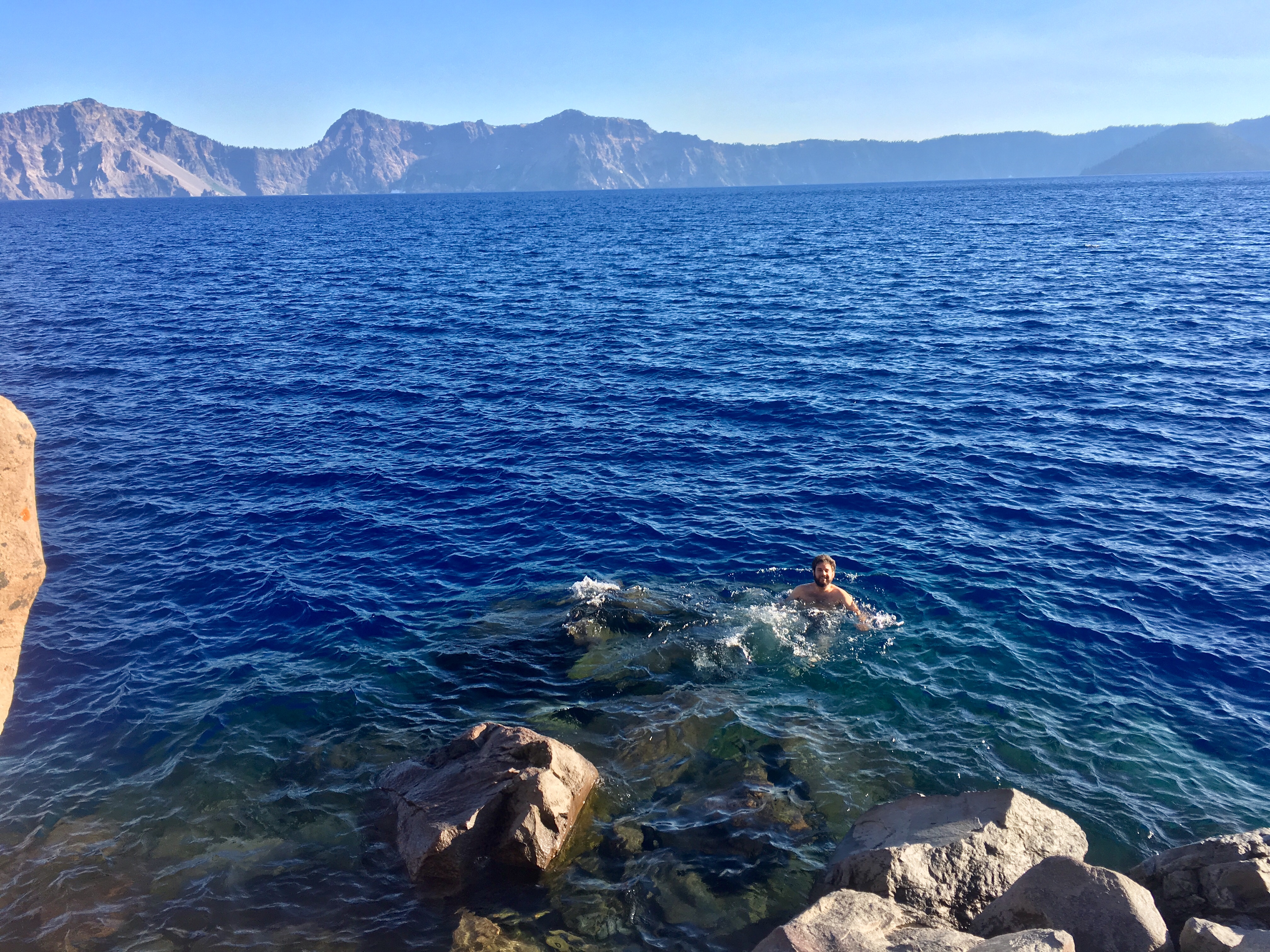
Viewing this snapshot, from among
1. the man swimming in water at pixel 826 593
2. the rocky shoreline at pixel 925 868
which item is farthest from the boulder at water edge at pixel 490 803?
the man swimming in water at pixel 826 593

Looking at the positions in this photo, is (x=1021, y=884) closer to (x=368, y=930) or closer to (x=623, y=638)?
(x=368, y=930)

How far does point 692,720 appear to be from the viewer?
54.3ft

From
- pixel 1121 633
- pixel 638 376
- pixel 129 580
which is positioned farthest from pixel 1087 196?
pixel 129 580

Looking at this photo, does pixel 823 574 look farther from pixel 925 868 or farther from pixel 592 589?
pixel 925 868

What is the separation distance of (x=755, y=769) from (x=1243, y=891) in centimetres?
755

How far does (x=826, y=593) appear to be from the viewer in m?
20.2

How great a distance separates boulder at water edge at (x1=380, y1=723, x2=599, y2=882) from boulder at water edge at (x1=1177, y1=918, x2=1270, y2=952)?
345 inches

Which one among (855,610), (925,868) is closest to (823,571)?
(855,610)

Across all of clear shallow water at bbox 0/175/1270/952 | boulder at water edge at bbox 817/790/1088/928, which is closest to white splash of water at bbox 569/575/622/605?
clear shallow water at bbox 0/175/1270/952

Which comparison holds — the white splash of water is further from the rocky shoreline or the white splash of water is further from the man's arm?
the rocky shoreline

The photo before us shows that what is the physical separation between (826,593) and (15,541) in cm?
1671

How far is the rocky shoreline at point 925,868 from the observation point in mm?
9469

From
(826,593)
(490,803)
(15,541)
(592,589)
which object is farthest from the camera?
(592,589)

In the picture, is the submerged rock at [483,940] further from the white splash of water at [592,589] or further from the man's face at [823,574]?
the man's face at [823,574]
